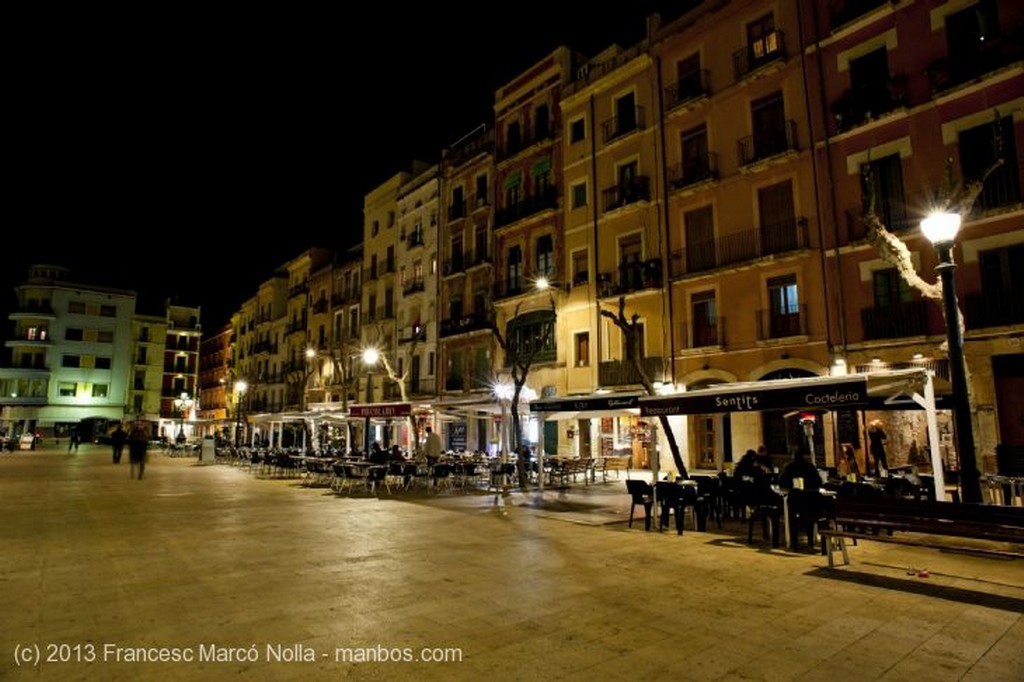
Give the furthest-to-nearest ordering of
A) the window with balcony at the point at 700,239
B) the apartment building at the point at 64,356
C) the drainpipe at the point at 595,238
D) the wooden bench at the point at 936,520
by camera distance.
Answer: the apartment building at the point at 64,356 < the drainpipe at the point at 595,238 < the window with balcony at the point at 700,239 < the wooden bench at the point at 936,520

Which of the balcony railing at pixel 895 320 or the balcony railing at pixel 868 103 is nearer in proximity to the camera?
the balcony railing at pixel 895 320

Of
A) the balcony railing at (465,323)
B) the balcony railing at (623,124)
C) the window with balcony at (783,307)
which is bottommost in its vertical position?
the window with balcony at (783,307)

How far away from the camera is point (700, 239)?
76.4 ft

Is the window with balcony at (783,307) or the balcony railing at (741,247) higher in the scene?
the balcony railing at (741,247)

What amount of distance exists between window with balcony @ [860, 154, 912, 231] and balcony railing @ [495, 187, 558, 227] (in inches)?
542

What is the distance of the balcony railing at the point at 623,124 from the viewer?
25.6m

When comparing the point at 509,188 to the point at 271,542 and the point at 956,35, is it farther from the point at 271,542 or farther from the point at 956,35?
the point at 271,542

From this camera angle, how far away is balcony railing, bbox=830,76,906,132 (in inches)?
717

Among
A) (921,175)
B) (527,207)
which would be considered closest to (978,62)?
(921,175)

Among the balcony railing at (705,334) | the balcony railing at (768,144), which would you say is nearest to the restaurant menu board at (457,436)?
the balcony railing at (705,334)

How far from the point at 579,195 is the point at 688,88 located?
21.7 feet

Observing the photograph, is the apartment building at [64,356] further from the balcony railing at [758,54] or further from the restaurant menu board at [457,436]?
the balcony railing at [758,54]

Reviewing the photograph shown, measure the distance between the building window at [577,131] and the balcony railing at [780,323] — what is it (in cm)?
1245

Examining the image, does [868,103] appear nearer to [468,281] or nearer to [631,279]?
[631,279]
